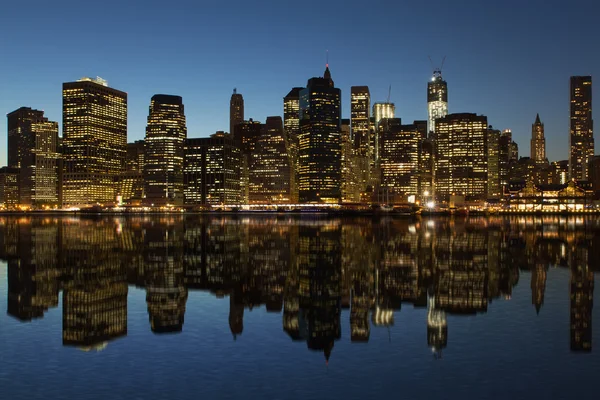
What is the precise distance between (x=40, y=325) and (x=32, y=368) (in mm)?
6668

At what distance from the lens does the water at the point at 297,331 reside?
52.5ft

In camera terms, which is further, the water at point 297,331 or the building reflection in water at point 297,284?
the building reflection in water at point 297,284

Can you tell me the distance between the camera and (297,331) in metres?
22.6

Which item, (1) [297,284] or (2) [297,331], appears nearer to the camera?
(2) [297,331]

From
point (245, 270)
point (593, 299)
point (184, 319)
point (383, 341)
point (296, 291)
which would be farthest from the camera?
point (245, 270)

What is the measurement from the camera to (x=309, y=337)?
21.6 m

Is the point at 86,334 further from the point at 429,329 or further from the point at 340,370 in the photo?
the point at 429,329

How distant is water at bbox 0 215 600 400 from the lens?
1599 cm

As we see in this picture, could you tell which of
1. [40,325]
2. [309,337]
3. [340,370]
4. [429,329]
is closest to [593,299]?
[429,329]

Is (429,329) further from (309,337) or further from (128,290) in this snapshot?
(128,290)

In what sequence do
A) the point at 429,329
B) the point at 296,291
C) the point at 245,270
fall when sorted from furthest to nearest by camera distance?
1. the point at 245,270
2. the point at 296,291
3. the point at 429,329

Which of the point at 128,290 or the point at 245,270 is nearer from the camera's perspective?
the point at 128,290

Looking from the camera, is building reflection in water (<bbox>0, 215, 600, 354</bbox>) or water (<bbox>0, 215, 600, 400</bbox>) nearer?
water (<bbox>0, 215, 600, 400</bbox>)

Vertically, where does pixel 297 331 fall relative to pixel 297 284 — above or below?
below
